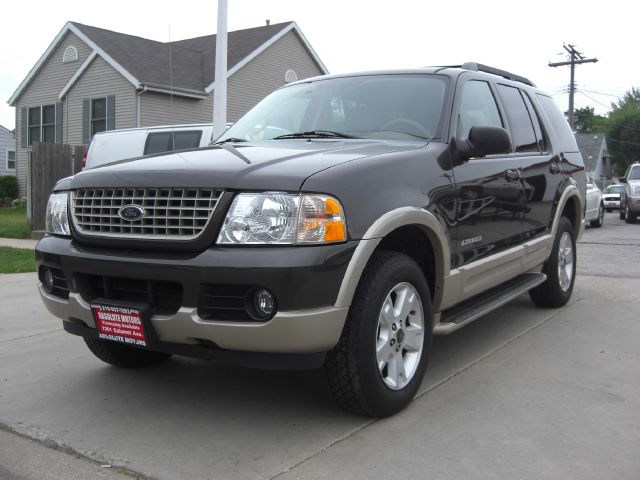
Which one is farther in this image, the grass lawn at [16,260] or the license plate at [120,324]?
the grass lawn at [16,260]

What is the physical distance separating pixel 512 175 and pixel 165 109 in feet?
57.8

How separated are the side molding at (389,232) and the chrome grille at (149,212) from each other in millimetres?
685

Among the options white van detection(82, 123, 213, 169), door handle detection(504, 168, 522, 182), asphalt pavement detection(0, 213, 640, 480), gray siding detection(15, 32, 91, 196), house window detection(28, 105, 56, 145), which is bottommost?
asphalt pavement detection(0, 213, 640, 480)

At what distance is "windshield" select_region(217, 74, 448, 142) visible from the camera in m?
4.20

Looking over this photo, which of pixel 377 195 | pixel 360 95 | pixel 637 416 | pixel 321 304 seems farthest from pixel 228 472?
pixel 360 95

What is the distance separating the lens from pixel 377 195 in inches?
128

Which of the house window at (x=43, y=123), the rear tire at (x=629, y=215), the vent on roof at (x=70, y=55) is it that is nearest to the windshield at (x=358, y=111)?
the rear tire at (x=629, y=215)

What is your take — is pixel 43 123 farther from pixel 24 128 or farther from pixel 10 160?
pixel 10 160

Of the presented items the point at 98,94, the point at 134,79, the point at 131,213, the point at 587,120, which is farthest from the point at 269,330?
the point at 587,120

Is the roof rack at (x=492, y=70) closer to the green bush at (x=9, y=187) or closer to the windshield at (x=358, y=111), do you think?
the windshield at (x=358, y=111)

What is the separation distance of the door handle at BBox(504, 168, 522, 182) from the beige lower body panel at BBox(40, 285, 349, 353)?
6.89ft

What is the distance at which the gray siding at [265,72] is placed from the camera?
2252 centimetres

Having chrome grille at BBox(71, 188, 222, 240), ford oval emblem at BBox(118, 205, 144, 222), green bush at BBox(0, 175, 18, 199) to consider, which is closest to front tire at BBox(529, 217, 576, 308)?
chrome grille at BBox(71, 188, 222, 240)

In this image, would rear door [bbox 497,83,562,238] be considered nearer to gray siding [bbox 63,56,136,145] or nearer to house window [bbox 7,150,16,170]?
gray siding [bbox 63,56,136,145]
